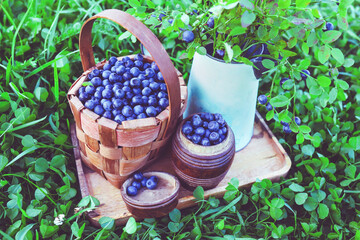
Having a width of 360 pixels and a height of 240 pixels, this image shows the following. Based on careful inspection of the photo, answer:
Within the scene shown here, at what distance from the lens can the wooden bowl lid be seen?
2.79ft

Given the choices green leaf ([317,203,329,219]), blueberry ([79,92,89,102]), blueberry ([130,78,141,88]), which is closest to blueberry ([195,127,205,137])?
blueberry ([130,78,141,88])

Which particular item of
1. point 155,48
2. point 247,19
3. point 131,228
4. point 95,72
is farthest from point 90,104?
point 247,19

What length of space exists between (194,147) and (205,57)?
0.26 metres

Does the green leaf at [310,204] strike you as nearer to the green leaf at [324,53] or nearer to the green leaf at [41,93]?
the green leaf at [324,53]

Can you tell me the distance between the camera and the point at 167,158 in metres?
1.06

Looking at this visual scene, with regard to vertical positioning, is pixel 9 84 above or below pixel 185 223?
above

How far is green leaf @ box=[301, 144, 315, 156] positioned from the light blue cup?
191 millimetres

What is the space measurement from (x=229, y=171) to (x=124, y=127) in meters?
0.42

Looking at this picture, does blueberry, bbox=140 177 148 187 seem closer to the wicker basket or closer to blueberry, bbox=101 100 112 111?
the wicker basket

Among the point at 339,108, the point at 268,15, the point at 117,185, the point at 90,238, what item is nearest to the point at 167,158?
the point at 117,185

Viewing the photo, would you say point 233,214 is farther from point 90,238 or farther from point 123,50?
point 123,50

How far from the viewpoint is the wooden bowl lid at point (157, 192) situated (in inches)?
33.4

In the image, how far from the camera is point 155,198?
0.90 meters

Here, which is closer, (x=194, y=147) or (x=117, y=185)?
(x=194, y=147)
